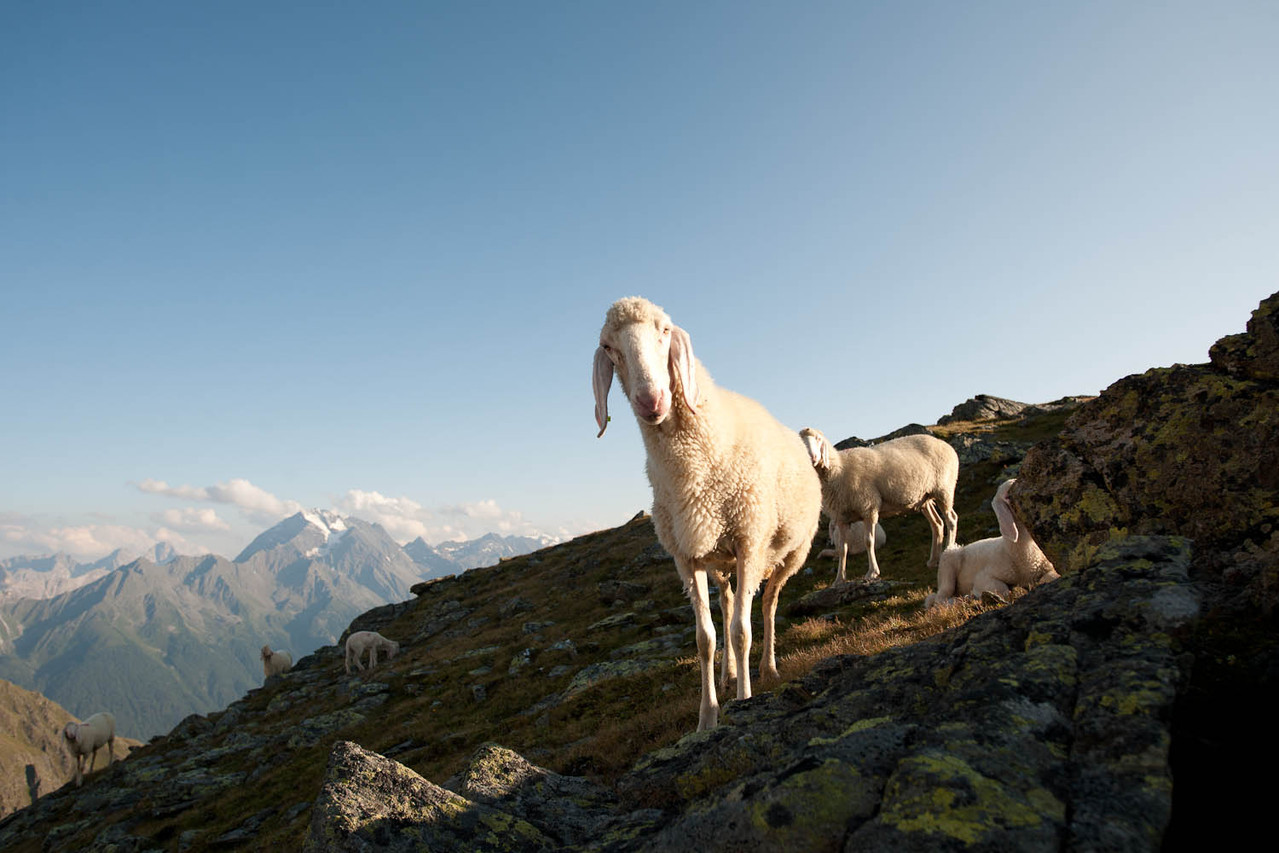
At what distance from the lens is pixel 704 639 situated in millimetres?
8148

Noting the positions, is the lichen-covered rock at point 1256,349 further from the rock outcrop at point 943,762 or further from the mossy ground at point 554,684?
the mossy ground at point 554,684

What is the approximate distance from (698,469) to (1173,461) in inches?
191

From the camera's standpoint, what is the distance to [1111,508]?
506 cm

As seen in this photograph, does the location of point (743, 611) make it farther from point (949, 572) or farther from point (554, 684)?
point (554, 684)

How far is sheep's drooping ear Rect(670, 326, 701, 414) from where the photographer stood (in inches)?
318

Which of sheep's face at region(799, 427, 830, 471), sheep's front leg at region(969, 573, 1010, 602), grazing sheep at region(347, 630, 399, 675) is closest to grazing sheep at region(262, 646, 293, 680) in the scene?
grazing sheep at region(347, 630, 399, 675)

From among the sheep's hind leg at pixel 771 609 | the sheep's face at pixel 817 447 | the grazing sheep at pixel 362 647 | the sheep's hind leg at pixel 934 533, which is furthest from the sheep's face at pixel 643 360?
the grazing sheep at pixel 362 647

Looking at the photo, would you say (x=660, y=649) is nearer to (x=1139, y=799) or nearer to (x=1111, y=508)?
(x=1111, y=508)

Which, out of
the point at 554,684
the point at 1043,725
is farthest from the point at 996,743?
the point at 554,684

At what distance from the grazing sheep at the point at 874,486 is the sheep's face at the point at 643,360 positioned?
11671 millimetres

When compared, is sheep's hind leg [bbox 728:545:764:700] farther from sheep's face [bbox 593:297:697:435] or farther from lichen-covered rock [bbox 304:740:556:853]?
lichen-covered rock [bbox 304:740:556:853]

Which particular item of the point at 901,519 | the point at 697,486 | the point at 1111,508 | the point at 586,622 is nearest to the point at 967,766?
the point at 1111,508

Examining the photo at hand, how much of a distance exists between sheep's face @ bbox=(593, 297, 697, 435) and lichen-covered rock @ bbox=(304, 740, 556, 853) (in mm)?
4376

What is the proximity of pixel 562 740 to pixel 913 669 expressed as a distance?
356 inches
